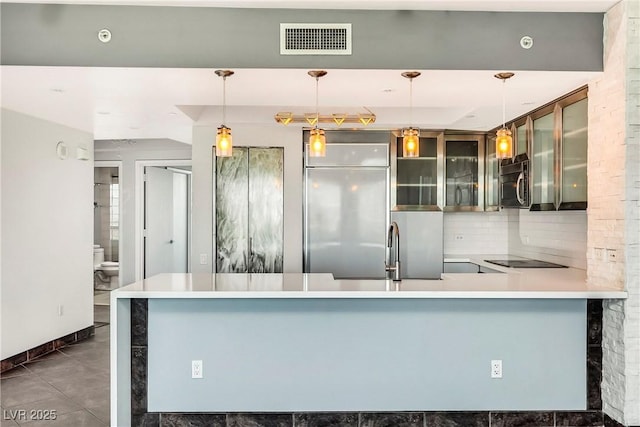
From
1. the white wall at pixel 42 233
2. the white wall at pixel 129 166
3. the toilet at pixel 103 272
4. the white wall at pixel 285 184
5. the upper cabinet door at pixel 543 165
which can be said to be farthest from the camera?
the toilet at pixel 103 272

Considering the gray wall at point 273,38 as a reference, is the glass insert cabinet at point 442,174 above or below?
below

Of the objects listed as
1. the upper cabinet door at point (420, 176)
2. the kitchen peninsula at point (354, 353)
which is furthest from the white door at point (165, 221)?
the kitchen peninsula at point (354, 353)

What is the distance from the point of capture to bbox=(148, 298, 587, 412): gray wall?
3129 millimetres

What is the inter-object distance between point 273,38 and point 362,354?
6.73ft

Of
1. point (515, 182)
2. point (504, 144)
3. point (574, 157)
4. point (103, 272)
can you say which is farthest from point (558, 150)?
point (103, 272)

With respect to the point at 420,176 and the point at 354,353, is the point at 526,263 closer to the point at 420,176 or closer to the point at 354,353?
the point at 420,176

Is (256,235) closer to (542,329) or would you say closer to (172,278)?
(172,278)

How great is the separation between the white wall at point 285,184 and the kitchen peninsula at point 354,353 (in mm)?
2008

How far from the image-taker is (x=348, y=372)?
314 cm

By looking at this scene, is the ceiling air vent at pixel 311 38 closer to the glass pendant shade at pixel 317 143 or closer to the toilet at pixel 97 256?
the glass pendant shade at pixel 317 143

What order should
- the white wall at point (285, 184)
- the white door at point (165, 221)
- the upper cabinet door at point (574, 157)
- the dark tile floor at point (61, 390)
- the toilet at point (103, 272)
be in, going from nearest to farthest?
1. the dark tile floor at point (61, 390)
2. the upper cabinet door at point (574, 157)
3. the white wall at point (285, 184)
4. the white door at point (165, 221)
5. the toilet at point (103, 272)

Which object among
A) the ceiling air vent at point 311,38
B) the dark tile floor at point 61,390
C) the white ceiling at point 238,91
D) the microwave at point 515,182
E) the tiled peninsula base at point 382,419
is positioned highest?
the ceiling air vent at point 311,38

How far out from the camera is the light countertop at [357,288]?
116 inches

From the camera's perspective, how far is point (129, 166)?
7363 millimetres
